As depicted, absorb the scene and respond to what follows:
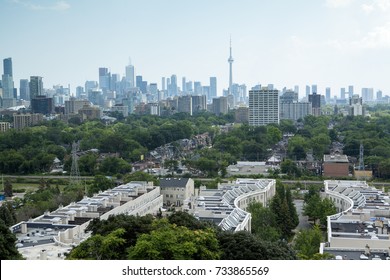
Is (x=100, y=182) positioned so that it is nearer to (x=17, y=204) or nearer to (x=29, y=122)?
(x=17, y=204)

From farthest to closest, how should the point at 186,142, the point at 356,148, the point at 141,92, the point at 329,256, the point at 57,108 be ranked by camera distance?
the point at 141,92 < the point at 57,108 < the point at 186,142 < the point at 356,148 < the point at 329,256

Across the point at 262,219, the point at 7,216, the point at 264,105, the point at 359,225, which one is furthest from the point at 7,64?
the point at 264,105

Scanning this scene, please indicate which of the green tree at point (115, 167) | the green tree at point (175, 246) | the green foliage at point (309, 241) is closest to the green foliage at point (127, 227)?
the green tree at point (175, 246)

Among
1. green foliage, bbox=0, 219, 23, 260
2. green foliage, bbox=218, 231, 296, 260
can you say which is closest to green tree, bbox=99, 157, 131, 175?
green foliage, bbox=0, 219, 23, 260

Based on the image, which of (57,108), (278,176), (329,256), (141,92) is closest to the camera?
(329,256)

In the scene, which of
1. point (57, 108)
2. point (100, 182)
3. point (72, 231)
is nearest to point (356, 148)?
point (100, 182)

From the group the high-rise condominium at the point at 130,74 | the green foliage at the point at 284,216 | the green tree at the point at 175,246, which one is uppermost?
the high-rise condominium at the point at 130,74

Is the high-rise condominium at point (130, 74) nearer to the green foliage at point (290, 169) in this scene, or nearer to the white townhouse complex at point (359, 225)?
the green foliage at point (290, 169)

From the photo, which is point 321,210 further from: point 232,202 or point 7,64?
point 7,64
